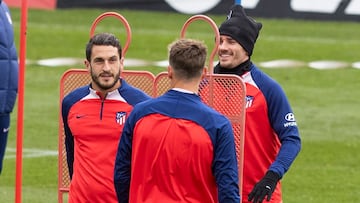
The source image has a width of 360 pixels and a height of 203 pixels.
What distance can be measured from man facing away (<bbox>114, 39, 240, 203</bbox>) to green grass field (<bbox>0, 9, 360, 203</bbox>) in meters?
6.41

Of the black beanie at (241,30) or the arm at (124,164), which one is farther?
the black beanie at (241,30)

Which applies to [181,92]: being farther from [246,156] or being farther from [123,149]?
[246,156]

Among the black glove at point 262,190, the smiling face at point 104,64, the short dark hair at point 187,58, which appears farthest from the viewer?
the smiling face at point 104,64

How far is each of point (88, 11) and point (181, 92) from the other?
70.3 ft

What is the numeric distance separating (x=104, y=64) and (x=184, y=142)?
4.96 feet

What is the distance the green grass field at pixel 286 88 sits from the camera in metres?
14.8

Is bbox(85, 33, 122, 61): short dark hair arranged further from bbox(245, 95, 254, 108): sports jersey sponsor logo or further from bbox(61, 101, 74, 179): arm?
bbox(245, 95, 254, 108): sports jersey sponsor logo

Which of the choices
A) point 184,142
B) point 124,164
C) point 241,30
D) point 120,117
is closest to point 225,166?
point 184,142

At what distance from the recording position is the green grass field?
14.8m

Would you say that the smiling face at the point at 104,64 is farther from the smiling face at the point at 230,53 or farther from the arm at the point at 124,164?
the arm at the point at 124,164

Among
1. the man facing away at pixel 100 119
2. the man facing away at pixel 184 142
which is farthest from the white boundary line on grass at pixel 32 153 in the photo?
the man facing away at pixel 184 142

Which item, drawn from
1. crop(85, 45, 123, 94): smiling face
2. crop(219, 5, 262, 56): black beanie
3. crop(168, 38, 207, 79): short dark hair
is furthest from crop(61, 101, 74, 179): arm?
crop(168, 38, 207, 79): short dark hair

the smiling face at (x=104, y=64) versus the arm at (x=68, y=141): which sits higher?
the smiling face at (x=104, y=64)

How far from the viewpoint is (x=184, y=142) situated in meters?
7.07
